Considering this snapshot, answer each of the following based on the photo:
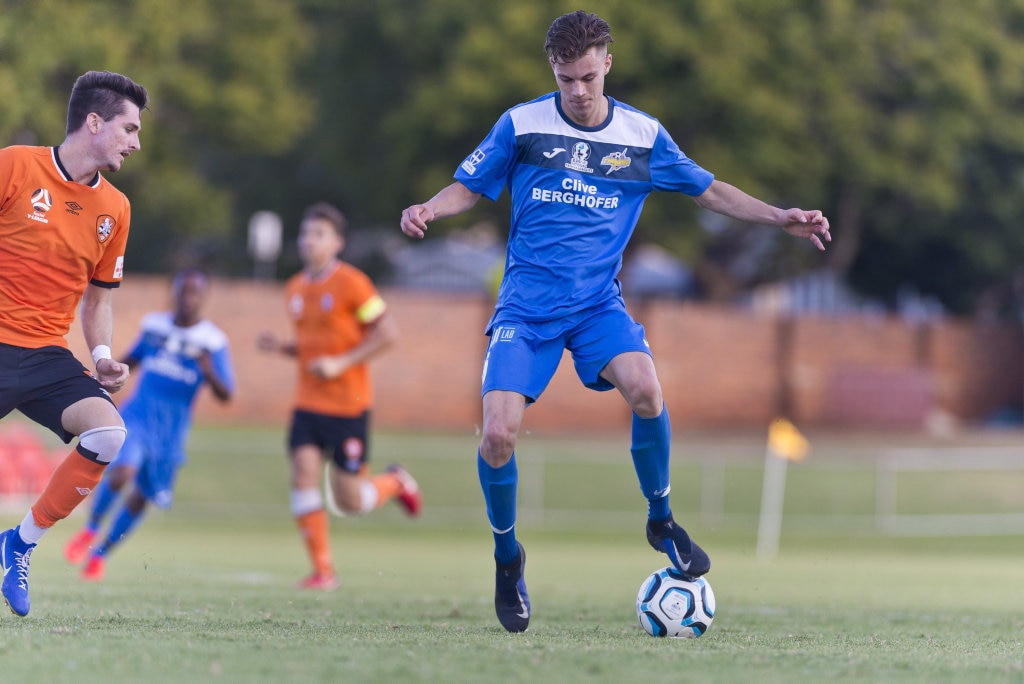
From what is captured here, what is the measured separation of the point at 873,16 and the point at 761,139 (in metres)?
5.32

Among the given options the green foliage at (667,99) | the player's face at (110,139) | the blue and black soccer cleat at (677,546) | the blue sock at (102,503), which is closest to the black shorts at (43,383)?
the player's face at (110,139)

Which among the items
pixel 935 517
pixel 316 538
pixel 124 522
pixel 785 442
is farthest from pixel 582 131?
pixel 935 517

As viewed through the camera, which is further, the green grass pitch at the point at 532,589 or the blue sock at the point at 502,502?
the blue sock at the point at 502,502

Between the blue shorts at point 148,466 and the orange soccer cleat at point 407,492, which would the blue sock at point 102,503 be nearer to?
the blue shorts at point 148,466

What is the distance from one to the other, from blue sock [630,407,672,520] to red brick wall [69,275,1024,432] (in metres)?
20.6

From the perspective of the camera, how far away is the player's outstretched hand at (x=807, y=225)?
7.02 m

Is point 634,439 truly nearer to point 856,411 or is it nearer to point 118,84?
point 118,84

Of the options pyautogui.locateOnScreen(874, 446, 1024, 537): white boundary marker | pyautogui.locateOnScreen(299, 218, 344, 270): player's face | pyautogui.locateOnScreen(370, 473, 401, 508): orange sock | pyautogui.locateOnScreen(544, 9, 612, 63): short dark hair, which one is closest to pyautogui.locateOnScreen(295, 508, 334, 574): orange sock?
pyautogui.locateOnScreen(370, 473, 401, 508): orange sock

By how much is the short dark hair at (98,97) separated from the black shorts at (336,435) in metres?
4.77

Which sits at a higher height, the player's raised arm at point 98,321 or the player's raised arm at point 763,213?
the player's raised arm at point 763,213

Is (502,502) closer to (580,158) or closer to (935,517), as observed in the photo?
(580,158)

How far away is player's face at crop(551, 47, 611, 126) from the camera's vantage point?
673cm

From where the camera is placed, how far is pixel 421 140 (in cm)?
3416

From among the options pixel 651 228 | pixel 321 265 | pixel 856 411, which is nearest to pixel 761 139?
pixel 651 228
